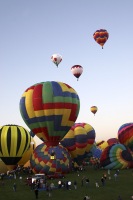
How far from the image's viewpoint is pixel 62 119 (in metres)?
30.6

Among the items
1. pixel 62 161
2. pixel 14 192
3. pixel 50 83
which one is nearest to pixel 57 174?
pixel 62 161

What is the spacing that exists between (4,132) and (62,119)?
871 centimetres

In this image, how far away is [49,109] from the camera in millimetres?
30016

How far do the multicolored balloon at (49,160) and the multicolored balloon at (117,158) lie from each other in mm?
5246

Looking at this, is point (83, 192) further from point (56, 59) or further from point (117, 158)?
point (56, 59)

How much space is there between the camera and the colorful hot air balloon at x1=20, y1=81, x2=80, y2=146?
3016 centimetres

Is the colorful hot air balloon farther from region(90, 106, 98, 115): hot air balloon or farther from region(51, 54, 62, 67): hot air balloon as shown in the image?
region(90, 106, 98, 115): hot air balloon

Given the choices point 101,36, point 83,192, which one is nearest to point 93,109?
point 101,36

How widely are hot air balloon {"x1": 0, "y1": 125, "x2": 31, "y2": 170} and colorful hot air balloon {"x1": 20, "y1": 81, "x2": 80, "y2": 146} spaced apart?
4.65 m

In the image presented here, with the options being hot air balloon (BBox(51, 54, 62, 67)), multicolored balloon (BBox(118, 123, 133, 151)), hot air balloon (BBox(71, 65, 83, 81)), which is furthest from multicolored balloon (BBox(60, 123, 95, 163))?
hot air balloon (BBox(51, 54, 62, 67))

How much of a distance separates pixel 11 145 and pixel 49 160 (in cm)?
637

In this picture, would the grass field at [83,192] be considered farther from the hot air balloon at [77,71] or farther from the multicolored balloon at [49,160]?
the hot air balloon at [77,71]

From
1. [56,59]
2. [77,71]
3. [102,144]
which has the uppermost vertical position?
[56,59]

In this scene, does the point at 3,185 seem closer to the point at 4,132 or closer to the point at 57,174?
the point at 57,174
